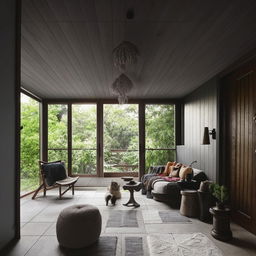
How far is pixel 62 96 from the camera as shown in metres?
5.93

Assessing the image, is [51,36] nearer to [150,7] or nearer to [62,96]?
[150,7]

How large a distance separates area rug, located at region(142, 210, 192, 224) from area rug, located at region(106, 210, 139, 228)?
19 cm

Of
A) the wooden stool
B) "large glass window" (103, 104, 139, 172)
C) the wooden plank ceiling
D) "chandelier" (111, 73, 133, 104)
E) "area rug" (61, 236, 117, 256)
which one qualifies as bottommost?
"area rug" (61, 236, 117, 256)

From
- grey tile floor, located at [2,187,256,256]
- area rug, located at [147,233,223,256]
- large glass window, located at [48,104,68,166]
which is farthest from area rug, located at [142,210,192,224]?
large glass window, located at [48,104,68,166]

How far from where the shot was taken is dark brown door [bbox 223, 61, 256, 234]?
3.01 m

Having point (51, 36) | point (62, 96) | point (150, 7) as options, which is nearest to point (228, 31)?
point (150, 7)

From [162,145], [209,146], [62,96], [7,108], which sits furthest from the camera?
[162,145]

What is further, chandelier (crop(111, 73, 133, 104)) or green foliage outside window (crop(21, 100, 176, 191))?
green foliage outside window (crop(21, 100, 176, 191))

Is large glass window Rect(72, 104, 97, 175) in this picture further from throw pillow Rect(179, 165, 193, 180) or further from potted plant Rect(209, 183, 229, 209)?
potted plant Rect(209, 183, 229, 209)

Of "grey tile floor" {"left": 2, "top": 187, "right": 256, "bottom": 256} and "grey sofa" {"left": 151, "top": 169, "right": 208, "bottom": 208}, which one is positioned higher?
"grey sofa" {"left": 151, "top": 169, "right": 208, "bottom": 208}

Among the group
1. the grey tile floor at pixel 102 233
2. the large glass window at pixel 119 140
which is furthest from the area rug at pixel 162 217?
the large glass window at pixel 119 140

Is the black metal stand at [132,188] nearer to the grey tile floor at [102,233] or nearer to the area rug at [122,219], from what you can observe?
the grey tile floor at [102,233]

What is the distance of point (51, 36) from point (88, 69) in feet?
3.92

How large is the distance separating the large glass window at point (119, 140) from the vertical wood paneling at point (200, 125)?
4.37 ft
